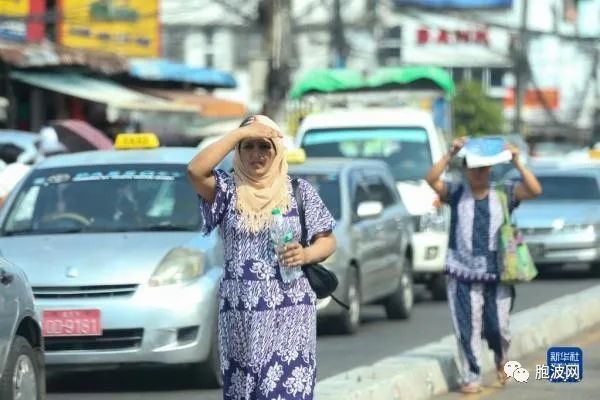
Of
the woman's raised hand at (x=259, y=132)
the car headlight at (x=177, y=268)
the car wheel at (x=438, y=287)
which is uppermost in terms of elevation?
the woman's raised hand at (x=259, y=132)

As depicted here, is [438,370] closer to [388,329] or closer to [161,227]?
[161,227]

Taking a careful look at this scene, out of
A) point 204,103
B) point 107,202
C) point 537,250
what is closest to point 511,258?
point 107,202

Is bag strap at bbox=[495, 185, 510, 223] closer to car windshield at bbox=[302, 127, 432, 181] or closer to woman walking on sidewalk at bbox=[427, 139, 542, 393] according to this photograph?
woman walking on sidewalk at bbox=[427, 139, 542, 393]

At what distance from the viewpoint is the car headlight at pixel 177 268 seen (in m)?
10.9

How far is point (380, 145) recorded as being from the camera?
66.1 ft

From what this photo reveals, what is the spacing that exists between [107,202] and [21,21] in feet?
70.2

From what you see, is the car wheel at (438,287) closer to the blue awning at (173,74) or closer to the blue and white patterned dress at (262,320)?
the blue and white patterned dress at (262,320)

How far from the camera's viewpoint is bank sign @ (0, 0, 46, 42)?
1281 inches

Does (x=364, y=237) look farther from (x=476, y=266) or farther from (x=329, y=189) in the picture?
(x=476, y=266)

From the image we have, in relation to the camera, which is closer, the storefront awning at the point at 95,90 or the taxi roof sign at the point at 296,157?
the taxi roof sign at the point at 296,157

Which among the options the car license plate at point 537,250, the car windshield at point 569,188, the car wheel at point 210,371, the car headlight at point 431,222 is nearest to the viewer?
the car wheel at point 210,371

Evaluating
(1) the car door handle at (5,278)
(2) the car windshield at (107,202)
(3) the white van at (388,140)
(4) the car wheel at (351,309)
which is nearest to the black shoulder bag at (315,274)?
(1) the car door handle at (5,278)

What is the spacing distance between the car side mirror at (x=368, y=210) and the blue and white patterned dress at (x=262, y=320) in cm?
768

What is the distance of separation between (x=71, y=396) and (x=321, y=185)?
4703 millimetres
